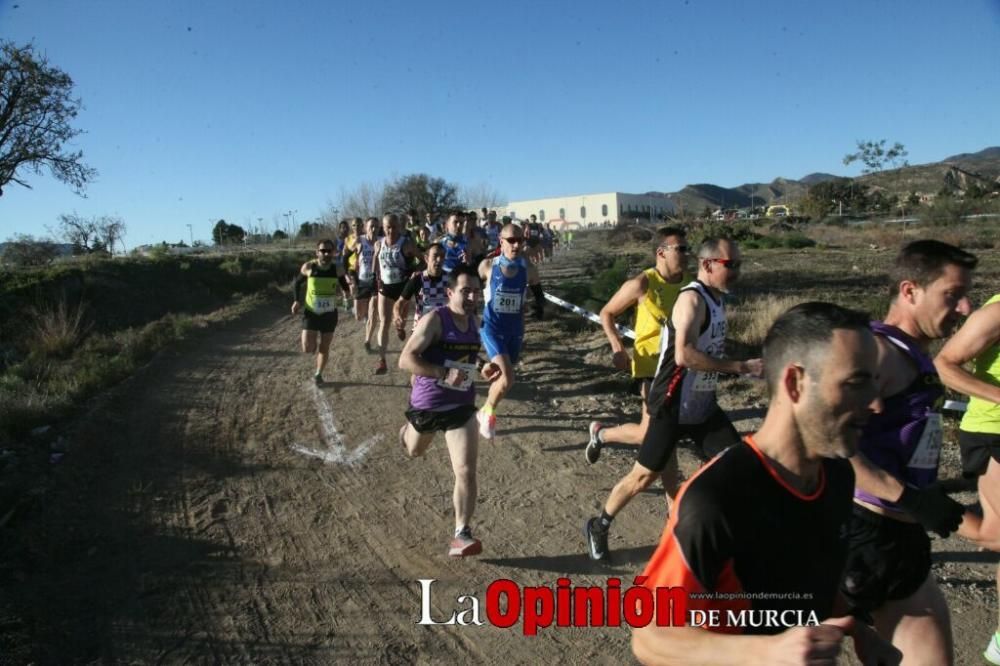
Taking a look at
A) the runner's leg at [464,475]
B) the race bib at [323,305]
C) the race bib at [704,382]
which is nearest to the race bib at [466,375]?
the runner's leg at [464,475]

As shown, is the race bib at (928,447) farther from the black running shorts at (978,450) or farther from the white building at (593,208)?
the white building at (593,208)

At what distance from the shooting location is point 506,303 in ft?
23.7

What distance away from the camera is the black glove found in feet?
8.55

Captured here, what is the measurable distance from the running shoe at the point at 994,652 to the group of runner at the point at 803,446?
0.04ft

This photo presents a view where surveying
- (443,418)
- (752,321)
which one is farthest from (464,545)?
(752,321)

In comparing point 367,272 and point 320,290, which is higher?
Answer: point 367,272

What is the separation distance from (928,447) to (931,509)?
392 millimetres

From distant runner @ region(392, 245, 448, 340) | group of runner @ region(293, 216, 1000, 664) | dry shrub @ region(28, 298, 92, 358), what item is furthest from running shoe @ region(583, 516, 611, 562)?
dry shrub @ region(28, 298, 92, 358)

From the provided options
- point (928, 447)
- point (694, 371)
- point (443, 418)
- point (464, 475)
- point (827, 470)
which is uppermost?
point (827, 470)

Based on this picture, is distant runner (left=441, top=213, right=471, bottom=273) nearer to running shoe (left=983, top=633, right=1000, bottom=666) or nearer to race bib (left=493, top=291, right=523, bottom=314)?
race bib (left=493, top=291, right=523, bottom=314)

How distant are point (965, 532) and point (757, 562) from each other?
2.13 m

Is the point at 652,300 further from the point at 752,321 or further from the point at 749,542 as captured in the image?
the point at 752,321

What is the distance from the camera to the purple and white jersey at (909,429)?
287 centimetres

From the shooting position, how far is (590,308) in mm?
14336
